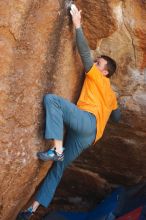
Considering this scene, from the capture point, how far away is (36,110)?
429 cm

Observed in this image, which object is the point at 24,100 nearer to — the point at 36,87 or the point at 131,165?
the point at 36,87

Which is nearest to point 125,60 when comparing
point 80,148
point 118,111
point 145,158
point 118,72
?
point 118,72

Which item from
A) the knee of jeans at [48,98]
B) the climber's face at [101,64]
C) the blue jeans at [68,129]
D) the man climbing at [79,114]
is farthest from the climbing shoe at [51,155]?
the climber's face at [101,64]

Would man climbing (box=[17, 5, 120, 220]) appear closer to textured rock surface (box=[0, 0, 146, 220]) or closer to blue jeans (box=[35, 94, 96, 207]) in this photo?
blue jeans (box=[35, 94, 96, 207])

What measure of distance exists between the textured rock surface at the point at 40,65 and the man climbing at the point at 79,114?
112 mm

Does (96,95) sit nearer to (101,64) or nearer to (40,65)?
(101,64)

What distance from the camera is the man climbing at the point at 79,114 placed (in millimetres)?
4270

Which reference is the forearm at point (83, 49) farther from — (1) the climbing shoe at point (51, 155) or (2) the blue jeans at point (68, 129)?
(1) the climbing shoe at point (51, 155)

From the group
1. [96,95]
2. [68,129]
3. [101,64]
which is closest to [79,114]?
[96,95]

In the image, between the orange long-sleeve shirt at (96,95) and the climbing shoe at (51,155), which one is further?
the orange long-sleeve shirt at (96,95)

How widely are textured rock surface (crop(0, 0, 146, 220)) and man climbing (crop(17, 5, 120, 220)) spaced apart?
0.11 metres

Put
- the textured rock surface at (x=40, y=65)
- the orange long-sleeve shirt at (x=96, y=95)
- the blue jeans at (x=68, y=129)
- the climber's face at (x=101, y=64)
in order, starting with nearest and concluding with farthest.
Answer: the textured rock surface at (x=40, y=65) < the blue jeans at (x=68, y=129) < the orange long-sleeve shirt at (x=96, y=95) < the climber's face at (x=101, y=64)

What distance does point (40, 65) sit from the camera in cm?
426

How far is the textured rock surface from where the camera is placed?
405 centimetres
